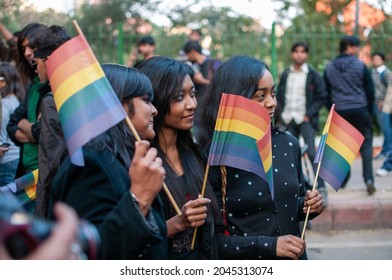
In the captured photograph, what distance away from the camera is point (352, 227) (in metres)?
7.13

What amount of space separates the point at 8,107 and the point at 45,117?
1.79m

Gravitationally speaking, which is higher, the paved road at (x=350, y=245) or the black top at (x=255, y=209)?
the black top at (x=255, y=209)

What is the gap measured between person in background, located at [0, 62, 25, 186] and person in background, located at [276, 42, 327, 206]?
124 inches

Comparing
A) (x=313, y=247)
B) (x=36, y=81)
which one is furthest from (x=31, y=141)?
(x=313, y=247)

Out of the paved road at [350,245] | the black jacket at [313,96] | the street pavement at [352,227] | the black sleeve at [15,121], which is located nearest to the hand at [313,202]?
the black sleeve at [15,121]

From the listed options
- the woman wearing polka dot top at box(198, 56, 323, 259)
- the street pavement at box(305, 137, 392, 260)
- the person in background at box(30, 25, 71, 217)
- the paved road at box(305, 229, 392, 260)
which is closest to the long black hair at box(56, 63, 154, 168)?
the person in background at box(30, 25, 71, 217)

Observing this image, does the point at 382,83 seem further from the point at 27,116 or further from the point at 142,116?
the point at 142,116

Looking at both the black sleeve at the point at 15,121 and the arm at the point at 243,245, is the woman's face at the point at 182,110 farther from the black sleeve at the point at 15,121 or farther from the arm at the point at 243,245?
the black sleeve at the point at 15,121

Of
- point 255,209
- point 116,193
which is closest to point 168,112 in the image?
point 255,209

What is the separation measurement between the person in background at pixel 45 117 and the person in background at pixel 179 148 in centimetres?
47

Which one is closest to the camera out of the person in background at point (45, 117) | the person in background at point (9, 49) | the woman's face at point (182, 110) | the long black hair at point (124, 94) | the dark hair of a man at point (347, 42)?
the long black hair at point (124, 94)

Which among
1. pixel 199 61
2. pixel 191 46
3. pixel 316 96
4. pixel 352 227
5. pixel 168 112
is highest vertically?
pixel 168 112

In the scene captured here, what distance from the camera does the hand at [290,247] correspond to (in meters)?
3.02
